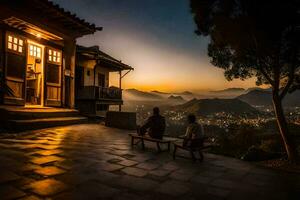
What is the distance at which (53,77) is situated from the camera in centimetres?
1354

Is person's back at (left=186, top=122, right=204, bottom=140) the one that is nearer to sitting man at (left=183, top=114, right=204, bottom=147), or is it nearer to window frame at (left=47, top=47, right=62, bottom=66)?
sitting man at (left=183, top=114, right=204, bottom=147)

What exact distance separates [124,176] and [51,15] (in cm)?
1032

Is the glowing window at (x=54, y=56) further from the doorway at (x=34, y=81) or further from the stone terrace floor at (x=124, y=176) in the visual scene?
the stone terrace floor at (x=124, y=176)

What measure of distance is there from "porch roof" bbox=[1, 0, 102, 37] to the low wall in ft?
16.8

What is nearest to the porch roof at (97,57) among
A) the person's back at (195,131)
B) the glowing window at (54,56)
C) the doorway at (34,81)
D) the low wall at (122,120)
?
the doorway at (34,81)

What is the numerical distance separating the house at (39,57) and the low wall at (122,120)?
1624 millimetres

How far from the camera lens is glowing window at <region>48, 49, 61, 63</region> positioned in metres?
13.4

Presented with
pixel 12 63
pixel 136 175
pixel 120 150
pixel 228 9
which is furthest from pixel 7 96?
pixel 228 9

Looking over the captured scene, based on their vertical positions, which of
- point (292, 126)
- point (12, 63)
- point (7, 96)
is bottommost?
point (292, 126)

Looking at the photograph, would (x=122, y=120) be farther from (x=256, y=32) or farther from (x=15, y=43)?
(x=256, y=32)

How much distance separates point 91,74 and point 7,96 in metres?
11.1

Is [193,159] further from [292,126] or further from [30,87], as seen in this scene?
[292,126]

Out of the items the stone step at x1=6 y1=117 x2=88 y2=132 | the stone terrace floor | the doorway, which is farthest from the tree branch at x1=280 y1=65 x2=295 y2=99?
the doorway

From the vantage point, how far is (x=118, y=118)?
13.5 m
